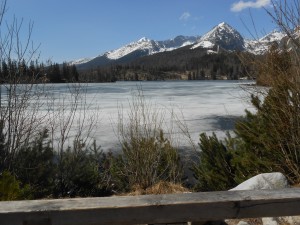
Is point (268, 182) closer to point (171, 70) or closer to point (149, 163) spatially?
point (149, 163)

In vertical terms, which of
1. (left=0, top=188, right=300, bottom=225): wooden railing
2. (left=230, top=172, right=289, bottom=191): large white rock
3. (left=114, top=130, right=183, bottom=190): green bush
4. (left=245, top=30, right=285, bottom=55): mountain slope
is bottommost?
(left=114, top=130, right=183, bottom=190): green bush

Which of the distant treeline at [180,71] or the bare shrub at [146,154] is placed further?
the distant treeline at [180,71]

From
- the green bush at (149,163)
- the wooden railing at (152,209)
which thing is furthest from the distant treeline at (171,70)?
the wooden railing at (152,209)

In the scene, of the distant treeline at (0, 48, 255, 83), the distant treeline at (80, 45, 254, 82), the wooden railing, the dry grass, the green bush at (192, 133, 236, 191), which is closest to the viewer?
the wooden railing

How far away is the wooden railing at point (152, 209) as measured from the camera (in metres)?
1.78

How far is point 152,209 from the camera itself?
6.00 feet

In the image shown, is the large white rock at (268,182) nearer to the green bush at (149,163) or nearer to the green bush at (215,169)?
the green bush at (215,169)

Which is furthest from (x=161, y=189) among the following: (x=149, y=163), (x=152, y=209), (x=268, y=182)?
(x=152, y=209)

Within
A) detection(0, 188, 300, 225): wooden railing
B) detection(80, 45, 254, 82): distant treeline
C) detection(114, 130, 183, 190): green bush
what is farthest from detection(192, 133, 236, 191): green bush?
detection(80, 45, 254, 82): distant treeline

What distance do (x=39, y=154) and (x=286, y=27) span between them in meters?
4.26

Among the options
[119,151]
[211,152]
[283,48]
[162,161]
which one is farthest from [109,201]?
[119,151]

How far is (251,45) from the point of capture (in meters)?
4.99

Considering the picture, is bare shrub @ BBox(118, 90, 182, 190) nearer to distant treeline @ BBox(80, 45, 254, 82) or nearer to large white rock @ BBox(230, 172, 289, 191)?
large white rock @ BBox(230, 172, 289, 191)

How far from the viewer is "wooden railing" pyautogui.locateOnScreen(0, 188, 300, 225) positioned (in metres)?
1.78
